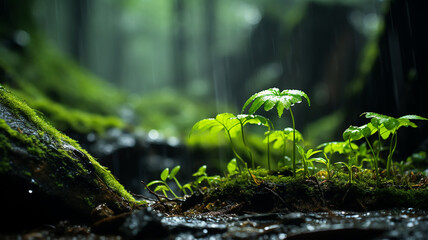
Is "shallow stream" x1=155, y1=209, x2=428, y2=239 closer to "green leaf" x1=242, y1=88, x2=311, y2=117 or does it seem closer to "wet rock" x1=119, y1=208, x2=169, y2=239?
"wet rock" x1=119, y1=208, x2=169, y2=239

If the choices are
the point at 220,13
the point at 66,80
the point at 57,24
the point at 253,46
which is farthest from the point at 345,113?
the point at 57,24

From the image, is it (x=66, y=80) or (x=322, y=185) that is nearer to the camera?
(x=322, y=185)

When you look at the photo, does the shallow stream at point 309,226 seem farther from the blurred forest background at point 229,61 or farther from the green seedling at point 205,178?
the blurred forest background at point 229,61

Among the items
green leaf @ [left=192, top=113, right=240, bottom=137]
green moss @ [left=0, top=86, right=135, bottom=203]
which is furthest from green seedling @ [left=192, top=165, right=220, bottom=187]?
green moss @ [left=0, top=86, right=135, bottom=203]

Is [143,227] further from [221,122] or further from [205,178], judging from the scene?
[205,178]

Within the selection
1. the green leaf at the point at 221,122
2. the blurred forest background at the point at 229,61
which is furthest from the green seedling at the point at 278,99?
the blurred forest background at the point at 229,61

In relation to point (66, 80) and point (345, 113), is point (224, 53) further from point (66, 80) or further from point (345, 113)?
point (345, 113)
